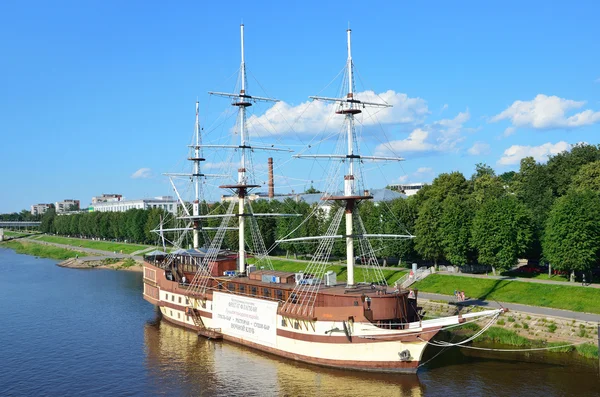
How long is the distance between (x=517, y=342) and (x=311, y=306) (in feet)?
59.9

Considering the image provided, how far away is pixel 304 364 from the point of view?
1741 inches

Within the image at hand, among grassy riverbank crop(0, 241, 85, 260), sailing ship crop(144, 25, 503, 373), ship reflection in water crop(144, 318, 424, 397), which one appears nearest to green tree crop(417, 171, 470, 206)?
sailing ship crop(144, 25, 503, 373)

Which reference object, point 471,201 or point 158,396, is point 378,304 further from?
point 471,201

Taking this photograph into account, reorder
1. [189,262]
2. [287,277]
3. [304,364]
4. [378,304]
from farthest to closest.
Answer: [189,262]
[287,277]
[304,364]
[378,304]

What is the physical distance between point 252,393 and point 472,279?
118 ft

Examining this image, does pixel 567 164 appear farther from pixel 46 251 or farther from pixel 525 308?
pixel 46 251

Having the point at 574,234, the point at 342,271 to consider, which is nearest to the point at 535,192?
the point at 574,234

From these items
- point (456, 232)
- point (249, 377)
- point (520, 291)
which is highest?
point (456, 232)

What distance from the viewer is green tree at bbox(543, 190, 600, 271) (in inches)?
2251

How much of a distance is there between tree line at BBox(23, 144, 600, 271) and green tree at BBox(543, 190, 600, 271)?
9 cm

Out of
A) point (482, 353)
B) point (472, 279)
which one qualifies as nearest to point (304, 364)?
point (482, 353)

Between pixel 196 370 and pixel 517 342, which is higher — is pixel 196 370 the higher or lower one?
the lower one

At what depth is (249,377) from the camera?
41.1m

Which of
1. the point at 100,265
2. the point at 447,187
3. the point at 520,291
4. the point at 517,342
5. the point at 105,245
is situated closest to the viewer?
the point at 517,342
